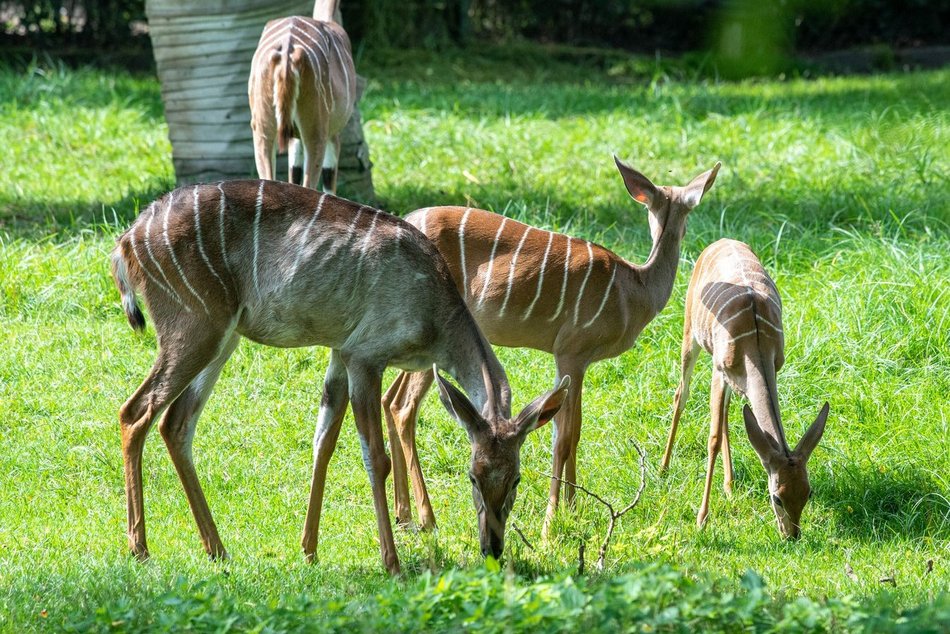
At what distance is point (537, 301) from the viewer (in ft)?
17.0

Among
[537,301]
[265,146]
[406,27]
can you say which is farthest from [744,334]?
[406,27]

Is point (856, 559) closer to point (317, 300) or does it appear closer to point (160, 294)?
point (317, 300)

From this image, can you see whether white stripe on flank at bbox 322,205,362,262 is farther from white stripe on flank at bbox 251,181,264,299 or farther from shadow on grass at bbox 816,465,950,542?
shadow on grass at bbox 816,465,950,542

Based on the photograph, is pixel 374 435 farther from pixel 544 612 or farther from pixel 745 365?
pixel 745 365

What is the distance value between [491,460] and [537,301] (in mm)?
1266

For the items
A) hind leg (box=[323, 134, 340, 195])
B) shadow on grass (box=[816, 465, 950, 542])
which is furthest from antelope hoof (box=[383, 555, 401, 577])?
hind leg (box=[323, 134, 340, 195])

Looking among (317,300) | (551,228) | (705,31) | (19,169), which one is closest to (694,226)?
(551,228)

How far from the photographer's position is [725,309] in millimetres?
5312

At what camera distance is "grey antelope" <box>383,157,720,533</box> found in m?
5.12

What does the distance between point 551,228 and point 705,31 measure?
A: 6.14 m

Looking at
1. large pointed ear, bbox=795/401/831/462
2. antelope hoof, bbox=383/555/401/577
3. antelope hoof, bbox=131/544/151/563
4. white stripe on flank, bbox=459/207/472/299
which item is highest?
white stripe on flank, bbox=459/207/472/299

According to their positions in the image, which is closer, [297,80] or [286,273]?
[286,273]

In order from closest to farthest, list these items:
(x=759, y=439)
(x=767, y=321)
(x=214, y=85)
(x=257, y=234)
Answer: (x=257, y=234), (x=759, y=439), (x=767, y=321), (x=214, y=85)

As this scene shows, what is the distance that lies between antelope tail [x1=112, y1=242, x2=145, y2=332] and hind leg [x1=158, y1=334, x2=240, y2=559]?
12.2 inches
